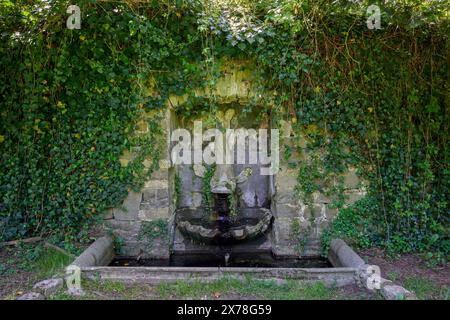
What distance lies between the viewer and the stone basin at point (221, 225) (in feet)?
14.3

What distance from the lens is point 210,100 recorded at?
4242 millimetres

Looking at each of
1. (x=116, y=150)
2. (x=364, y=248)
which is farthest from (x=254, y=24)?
(x=364, y=248)

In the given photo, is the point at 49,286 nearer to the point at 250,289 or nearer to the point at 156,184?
the point at 250,289

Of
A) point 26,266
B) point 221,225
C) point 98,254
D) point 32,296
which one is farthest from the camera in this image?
point 221,225

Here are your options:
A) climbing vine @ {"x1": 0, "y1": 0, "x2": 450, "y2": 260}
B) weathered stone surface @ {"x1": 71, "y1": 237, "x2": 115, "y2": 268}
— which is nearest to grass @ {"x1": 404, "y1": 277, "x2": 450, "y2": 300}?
climbing vine @ {"x1": 0, "y1": 0, "x2": 450, "y2": 260}

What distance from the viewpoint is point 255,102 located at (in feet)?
14.0

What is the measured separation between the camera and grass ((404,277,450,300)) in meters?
3.02

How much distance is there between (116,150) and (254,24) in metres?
2.02

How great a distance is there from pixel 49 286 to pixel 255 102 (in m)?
2.70

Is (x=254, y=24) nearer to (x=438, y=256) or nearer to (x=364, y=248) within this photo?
(x=364, y=248)

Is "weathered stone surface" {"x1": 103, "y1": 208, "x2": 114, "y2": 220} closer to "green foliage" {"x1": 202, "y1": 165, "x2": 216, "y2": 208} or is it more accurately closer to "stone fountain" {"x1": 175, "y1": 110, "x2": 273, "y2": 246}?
"stone fountain" {"x1": 175, "y1": 110, "x2": 273, "y2": 246}

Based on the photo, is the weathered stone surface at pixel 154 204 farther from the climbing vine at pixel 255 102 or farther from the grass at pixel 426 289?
the grass at pixel 426 289

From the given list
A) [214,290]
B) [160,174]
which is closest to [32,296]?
[214,290]
